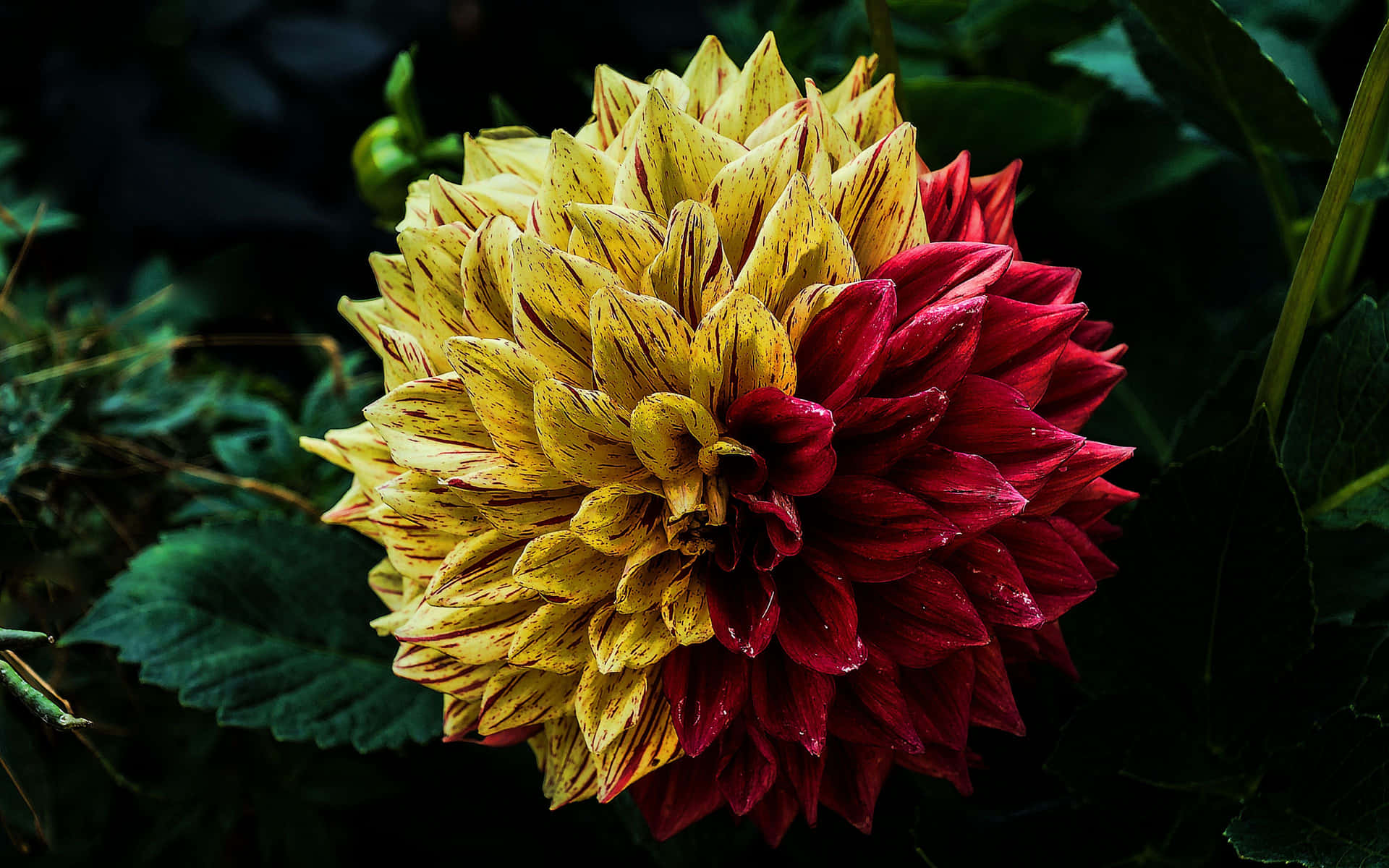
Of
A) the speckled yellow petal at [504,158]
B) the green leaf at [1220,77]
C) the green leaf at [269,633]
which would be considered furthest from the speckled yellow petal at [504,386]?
the green leaf at [1220,77]

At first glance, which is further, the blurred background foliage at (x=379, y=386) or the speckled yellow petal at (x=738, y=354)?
the blurred background foliage at (x=379, y=386)

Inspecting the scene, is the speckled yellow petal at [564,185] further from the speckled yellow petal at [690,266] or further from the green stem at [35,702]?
the green stem at [35,702]

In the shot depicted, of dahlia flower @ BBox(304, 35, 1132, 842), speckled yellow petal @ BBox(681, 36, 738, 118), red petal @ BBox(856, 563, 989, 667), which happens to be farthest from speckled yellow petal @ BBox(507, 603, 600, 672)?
speckled yellow petal @ BBox(681, 36, 738, 118)

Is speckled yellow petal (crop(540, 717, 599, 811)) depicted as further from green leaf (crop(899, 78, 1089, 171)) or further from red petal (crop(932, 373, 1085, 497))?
green leaf (crop(899, 78, 1089, 171))

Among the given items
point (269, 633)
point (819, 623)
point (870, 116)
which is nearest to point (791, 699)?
point (819, 623)

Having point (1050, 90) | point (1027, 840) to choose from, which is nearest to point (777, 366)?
point (1027, 840)

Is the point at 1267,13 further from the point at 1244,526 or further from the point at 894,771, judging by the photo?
the point at 894,771

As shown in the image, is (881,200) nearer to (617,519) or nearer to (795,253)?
(795,253)
